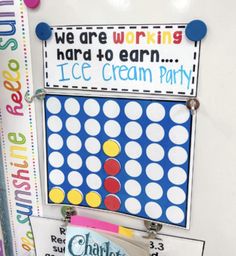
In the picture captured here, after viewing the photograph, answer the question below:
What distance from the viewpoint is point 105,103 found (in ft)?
1.82

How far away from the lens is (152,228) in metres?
0.59

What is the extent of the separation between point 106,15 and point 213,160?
28 cm

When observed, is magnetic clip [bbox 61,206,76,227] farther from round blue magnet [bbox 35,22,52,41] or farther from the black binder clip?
round blue magnet [bbox 35,22,52,41]

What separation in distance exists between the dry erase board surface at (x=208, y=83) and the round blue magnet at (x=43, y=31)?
0.01 metres

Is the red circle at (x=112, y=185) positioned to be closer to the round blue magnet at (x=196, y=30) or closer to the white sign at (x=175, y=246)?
the white sign at (x=175, y=246)

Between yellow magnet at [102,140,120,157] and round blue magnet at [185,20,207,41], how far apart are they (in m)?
0.21

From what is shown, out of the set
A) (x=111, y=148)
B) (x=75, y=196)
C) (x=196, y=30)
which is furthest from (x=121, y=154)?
(x=196, y=30)

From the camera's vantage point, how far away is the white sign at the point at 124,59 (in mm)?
491

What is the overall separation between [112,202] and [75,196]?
0.24 feet

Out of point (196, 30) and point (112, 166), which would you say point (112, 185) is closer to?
point (112, 166)

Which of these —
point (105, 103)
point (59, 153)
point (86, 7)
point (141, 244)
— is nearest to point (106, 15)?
point (86, 7)

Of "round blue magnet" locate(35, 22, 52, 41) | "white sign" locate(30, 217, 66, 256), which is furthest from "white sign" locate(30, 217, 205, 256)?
"round blue magnet" locate(35, 22, 52, 41)

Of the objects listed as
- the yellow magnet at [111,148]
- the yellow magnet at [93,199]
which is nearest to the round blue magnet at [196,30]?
the yellow magnet at [111,148]

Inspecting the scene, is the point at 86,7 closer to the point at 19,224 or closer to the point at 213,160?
the point at 213,160
